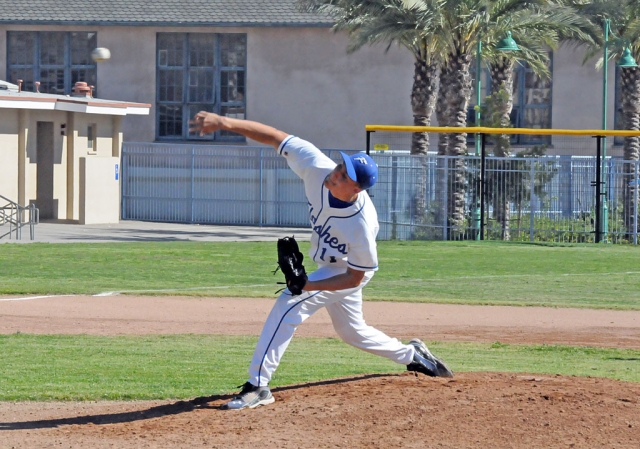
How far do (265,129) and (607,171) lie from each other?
2014cm

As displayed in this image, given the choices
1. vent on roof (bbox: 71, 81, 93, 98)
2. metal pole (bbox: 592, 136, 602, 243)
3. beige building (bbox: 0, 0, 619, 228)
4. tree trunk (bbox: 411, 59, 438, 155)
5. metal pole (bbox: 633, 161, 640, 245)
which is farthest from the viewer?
beige building (bbox: 0, 0, 619, 228)

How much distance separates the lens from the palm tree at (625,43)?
1174 inches

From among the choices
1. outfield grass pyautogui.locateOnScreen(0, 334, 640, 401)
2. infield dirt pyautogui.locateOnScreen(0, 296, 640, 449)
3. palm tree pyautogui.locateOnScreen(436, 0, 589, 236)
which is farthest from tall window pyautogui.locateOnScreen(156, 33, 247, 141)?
infield dirt pyautogui.locateOnScreen(0, 296, 640, 449)

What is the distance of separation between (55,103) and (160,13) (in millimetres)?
10101

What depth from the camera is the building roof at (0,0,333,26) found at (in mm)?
36781

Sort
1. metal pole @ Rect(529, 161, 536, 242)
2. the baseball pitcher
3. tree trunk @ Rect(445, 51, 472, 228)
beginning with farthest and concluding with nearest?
tree trunk @ Rect(445, 51, 472, 228), metal pole @ Rect(529, 161, 536, 242), the baseball pitcher

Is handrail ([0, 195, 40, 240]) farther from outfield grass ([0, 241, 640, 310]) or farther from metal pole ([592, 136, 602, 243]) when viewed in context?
metal pole ([592, 136, 602, 243])

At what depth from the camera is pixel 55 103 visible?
28.3 m

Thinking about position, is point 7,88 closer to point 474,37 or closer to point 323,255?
point 474,37

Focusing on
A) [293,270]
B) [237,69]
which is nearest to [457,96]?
[237,69]

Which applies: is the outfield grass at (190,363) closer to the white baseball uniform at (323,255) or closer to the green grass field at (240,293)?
the green grass field at (240,293)

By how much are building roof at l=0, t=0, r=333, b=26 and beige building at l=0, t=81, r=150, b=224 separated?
7357 millimetres

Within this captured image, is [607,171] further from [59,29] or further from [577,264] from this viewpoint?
[59,29]

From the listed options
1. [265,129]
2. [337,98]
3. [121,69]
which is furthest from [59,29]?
[265,129]
